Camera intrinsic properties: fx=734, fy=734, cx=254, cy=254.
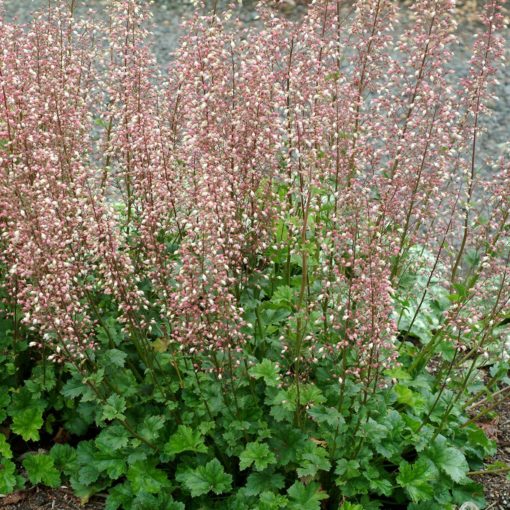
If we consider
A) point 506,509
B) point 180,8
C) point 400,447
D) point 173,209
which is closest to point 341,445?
point 400,447

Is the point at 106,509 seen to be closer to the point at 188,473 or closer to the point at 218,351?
the point at 188,473

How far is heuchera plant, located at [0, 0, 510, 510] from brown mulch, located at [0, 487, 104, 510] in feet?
0.28

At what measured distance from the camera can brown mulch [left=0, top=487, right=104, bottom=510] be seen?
4.25 metres

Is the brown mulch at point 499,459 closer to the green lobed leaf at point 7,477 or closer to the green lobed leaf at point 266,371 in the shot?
the green lobed leaf at point 266,371

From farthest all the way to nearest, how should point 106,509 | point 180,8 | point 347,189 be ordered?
point 180,8 → point 106,509 → point 347,189

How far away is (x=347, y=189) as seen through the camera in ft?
A: 10.9

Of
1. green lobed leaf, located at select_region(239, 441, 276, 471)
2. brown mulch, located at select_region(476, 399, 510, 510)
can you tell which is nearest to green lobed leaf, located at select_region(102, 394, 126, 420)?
green lobed leaf, located at select_region(239, 441, 276, 471)

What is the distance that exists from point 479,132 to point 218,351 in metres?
1.98

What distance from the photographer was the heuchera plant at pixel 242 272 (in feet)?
11.2

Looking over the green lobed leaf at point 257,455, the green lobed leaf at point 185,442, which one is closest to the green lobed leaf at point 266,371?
the green lobed leaf at point 257,455

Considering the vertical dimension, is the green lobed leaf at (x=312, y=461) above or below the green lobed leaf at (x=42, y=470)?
above

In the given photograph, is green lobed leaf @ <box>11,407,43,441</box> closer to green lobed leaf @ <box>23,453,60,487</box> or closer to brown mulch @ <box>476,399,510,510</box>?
green lobed leaf @ <box>23,453,60,487</box>

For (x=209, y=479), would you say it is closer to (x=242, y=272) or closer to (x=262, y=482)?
(x=262, y=482)

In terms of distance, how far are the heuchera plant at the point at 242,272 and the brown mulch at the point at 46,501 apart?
3.4 inches
